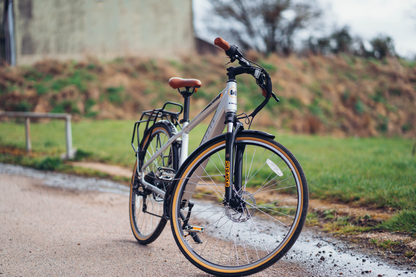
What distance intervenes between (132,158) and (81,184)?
1.87 meters

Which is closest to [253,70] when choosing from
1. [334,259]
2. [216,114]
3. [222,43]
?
[222,43]

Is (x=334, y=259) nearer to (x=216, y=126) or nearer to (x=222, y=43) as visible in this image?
(x=216, y=126)

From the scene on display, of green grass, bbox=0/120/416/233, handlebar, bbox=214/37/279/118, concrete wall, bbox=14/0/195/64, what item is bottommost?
green grass, bbox=0/120/416/233

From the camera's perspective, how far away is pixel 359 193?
4559 millimetres

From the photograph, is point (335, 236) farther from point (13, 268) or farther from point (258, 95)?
point (258, 95)

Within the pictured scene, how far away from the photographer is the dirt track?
2.88 meters

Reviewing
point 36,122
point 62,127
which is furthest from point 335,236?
point 36,122

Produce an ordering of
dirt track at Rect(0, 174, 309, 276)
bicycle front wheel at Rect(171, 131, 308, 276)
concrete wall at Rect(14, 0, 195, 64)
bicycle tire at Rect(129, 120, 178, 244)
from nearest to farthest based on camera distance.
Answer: bicycle front wheel at Rect(171, 131, 308, 276), dirt track at Rect(0, 174, 309, 276), bicycle tire at Rect(129, 120, 178, 244), concrete wall at Rect(14, 0, 195, 64)

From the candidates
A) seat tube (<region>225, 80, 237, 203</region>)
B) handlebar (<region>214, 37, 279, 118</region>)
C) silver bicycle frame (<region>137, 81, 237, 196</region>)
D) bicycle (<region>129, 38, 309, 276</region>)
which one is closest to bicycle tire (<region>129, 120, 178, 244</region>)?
bicycle (<region>129, 38, 309, 276</region>)

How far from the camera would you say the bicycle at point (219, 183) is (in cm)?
254

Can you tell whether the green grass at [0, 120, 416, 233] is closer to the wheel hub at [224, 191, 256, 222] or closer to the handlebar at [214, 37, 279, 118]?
the wheel hub at [224, 191, 256, 222]

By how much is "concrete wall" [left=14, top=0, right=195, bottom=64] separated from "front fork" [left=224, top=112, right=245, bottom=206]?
18.3 metres

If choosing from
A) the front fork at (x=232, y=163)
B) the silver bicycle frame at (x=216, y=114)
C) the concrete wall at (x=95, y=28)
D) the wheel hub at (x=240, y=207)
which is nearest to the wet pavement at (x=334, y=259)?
the wheel hub at (x=240, y=207)

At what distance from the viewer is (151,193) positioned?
11.7 feet
